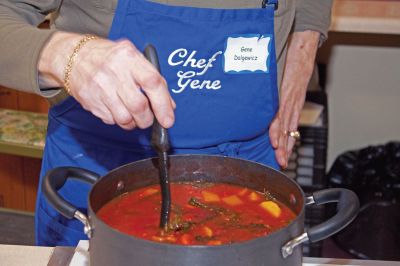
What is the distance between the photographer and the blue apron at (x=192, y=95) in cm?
122

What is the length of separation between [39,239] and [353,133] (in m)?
2.00

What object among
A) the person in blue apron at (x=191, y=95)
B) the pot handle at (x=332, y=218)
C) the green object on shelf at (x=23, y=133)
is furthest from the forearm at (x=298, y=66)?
the green object on shelf at (x=23, y=133)

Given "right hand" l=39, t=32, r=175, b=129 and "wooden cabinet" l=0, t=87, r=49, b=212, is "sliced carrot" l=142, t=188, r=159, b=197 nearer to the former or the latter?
"right hand" l=39, t=32, r=175, b=129

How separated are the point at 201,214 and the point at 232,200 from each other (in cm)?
7

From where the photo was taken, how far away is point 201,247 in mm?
738

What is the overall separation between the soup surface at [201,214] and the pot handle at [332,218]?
7cm

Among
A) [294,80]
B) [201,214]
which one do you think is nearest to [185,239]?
[201,214]

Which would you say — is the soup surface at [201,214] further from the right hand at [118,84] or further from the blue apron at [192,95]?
the blue apron at [192,95]

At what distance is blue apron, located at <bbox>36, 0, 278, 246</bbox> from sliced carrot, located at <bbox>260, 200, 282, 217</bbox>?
332 mm

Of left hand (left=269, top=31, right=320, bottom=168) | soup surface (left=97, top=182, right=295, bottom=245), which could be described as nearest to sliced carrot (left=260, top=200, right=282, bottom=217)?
soup surface (left=97, top=182, right=295, bottom=245)

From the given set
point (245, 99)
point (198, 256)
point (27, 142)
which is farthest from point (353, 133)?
point (198, 256)

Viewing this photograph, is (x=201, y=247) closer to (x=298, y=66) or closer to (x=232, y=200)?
(x=232, y=200)

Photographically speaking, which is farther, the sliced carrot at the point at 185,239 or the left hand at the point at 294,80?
the left hand at the point at 294,80

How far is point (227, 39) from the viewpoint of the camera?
4.15ft
